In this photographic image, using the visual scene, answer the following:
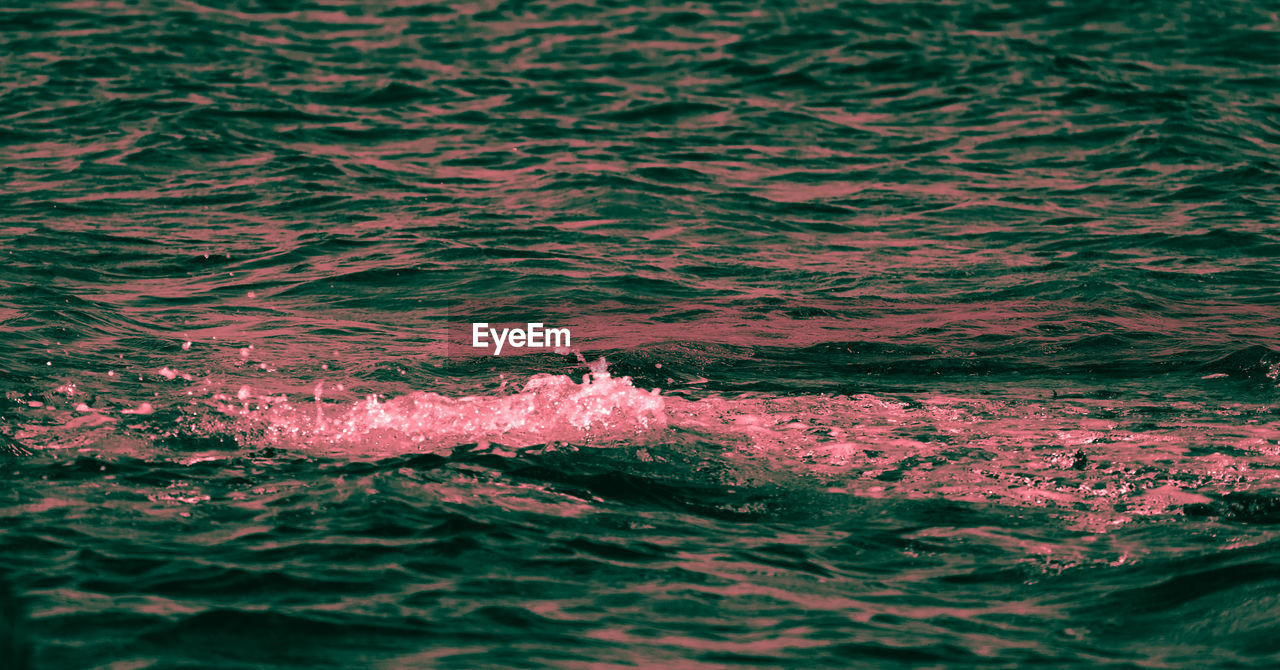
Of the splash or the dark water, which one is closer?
the dark water

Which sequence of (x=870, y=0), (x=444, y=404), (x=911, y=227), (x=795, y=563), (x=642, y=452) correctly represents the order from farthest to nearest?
(x=870, y=0) < (x=911, y=227) < (x=444, y=404) < (x=642, y=452) < (x=795, y=563)

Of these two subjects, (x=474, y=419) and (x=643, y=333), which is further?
(x=643, y=333)

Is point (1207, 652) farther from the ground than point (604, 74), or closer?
closer

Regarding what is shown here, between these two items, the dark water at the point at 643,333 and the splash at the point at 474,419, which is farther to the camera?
the splash at the point at 474,419

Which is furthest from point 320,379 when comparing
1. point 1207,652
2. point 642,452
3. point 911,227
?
point 911,227

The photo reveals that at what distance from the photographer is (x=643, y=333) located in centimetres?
1062

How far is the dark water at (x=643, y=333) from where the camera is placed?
19.1 feet

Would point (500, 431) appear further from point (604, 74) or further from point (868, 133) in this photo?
point (604, 74)

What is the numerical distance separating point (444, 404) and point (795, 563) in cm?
283

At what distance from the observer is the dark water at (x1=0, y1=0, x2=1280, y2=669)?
581 centimetres

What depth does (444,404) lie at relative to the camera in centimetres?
840

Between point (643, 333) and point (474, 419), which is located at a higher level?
point (474, 419)

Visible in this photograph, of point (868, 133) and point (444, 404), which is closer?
point (444, 404)

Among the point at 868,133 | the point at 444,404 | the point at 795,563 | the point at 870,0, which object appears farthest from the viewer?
the point at 870,0
